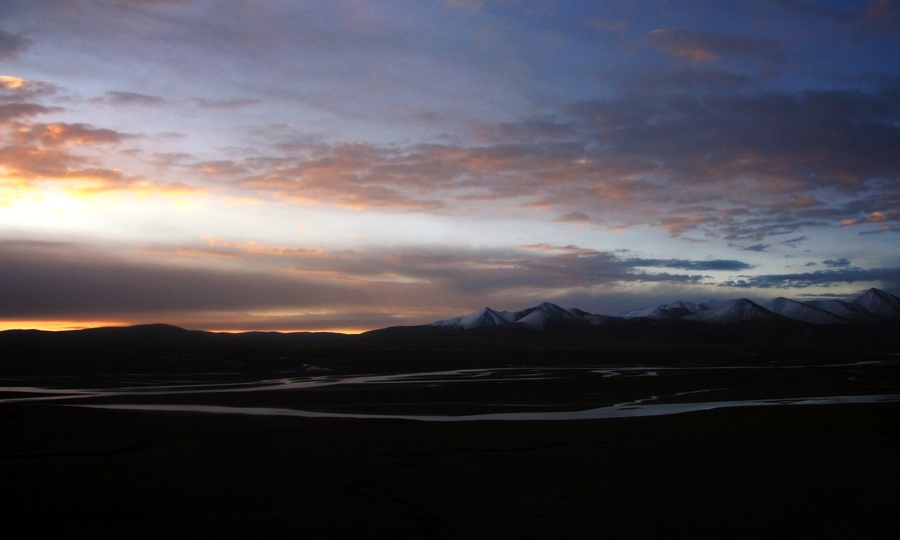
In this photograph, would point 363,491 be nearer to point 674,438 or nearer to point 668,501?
point 668,501

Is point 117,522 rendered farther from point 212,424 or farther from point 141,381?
point 141,381

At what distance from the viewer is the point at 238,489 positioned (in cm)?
1042

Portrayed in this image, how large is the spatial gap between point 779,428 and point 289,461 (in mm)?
12044

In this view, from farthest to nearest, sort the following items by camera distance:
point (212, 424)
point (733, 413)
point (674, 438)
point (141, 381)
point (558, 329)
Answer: point (558, 329)
point (141, 381)
point (733, 413)
point (212, 424)
point (674, 438)

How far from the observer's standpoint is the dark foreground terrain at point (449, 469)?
27.9 feet

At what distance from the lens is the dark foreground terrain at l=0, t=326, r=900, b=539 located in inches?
335

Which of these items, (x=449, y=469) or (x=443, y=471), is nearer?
(x=443, y=471)

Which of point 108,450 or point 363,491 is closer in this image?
point 363,491

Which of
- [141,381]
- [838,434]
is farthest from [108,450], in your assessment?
[141,381]

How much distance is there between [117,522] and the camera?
337 inches

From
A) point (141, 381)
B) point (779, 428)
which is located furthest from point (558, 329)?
point (779, 428)

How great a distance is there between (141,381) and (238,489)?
28.3 meters

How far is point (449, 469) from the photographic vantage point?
11.8 m

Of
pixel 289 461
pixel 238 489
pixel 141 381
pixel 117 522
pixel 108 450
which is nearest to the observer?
pixel 117 522
